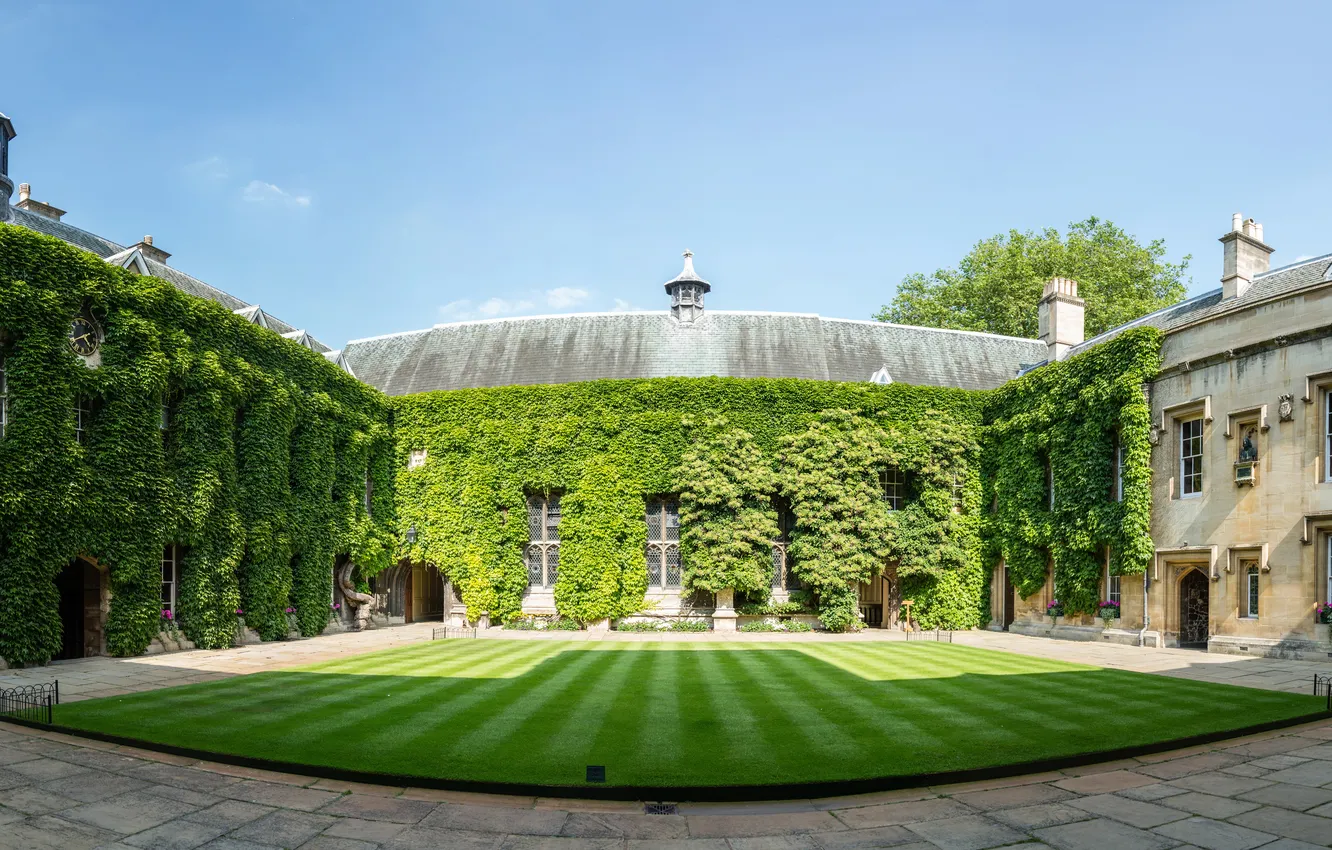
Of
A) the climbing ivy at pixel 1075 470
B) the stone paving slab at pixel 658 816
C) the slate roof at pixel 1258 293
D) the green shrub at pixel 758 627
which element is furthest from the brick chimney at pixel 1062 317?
the stone paving slab at pixel 658 816

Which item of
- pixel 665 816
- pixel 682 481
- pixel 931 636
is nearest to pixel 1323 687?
pixel 931 636

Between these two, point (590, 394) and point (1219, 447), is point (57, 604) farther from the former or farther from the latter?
point (1219, 447)

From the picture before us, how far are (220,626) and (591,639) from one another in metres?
10.00

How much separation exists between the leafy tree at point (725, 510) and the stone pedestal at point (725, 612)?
503mm

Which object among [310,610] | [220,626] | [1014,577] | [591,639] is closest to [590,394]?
[591,639]

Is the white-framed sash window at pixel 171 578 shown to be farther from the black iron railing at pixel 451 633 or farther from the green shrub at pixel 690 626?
the green shrub at pixel 690 626

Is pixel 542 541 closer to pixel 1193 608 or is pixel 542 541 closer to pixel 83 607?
pixel 83 607

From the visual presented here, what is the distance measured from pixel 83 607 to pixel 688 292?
77.1 feet

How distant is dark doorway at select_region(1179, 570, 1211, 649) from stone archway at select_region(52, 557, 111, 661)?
2669 cm

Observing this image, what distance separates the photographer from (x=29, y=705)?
1300cm

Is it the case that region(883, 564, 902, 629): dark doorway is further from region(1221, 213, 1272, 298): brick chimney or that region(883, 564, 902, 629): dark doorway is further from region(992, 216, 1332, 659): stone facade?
region(1221, 213, 1272, 298): brick chimney

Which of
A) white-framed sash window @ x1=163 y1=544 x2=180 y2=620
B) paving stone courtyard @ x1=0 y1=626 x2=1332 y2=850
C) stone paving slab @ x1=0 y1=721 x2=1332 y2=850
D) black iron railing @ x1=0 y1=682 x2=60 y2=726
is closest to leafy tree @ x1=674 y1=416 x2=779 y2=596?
Result: white-framed sash window @ x1=163 y1=544 x2=180 y2=620

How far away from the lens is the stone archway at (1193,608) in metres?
22.8

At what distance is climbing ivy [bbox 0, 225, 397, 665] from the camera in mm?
18188
